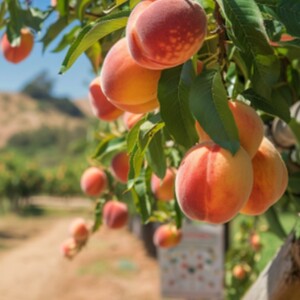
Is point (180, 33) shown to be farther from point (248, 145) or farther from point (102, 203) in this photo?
point (102, 203)

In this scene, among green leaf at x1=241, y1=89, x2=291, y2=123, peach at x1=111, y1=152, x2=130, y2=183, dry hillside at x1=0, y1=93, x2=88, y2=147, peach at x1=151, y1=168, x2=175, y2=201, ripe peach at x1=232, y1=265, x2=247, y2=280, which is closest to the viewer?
green leaf at x1=241, y1=89, x2=291, y2=123

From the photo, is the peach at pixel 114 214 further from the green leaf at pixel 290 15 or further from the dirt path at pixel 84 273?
the dirt path at pixel 84 273

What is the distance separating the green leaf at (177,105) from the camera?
0.58m

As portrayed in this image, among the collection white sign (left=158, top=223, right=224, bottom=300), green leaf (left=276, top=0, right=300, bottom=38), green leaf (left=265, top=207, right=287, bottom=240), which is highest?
green leaf (left=276, top=0, right=300, bottom=38)

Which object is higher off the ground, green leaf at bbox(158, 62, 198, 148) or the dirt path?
green leaf at bbox(158, 62, 198, 148)

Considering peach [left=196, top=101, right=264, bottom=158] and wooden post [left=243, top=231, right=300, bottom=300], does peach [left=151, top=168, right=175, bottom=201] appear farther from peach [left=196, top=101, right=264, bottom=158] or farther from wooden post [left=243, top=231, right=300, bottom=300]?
peach [left=196, top=101, right=264, bottom=158]

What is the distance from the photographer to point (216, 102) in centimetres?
54

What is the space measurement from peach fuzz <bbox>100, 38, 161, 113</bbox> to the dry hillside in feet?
163

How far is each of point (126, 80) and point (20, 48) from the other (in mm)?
713

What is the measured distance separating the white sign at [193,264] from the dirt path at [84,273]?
4.40m

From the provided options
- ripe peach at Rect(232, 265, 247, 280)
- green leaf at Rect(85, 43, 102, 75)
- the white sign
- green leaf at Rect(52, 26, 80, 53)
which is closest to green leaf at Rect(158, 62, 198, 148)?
green leaf at Rect(85, 43, 102, 75)

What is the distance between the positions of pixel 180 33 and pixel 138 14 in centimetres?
6

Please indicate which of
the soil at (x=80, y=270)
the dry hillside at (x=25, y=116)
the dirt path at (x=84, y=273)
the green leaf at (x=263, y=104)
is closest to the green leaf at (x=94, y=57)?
the green leaf at (x=263, y=104)

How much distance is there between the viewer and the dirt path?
299 inches
